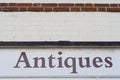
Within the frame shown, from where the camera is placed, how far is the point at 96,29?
927 cm

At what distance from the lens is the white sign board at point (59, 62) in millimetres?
8883

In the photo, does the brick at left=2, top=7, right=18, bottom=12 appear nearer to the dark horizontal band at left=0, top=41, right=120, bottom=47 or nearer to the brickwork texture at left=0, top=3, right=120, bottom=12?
the brickwork texture at left=0, top=3, right=120, bottom=12

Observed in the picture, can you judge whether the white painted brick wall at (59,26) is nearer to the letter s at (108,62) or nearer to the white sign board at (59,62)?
the white sign board at (59,62)

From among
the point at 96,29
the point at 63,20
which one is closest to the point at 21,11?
the point at 63,20

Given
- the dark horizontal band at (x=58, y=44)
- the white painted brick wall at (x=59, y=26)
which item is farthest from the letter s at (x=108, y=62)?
the white painted brick wall at (x=59, y=26)

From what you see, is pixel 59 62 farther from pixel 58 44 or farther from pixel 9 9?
pixel 9 9

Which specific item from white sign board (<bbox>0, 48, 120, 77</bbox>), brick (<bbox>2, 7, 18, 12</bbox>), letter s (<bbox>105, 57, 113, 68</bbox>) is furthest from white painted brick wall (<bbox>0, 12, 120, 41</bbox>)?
letter s (<bbox>105, 57, 113, 68</bbox>)

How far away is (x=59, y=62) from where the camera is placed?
894cm

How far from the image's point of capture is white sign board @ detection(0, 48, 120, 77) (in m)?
8.88

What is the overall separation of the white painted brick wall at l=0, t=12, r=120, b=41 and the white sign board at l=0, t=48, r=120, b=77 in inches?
9.9

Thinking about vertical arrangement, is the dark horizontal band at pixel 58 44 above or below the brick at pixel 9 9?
below

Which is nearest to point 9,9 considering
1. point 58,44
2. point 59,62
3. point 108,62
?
point 58,44

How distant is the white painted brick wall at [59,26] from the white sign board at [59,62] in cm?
25

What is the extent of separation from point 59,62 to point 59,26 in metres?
0.71
